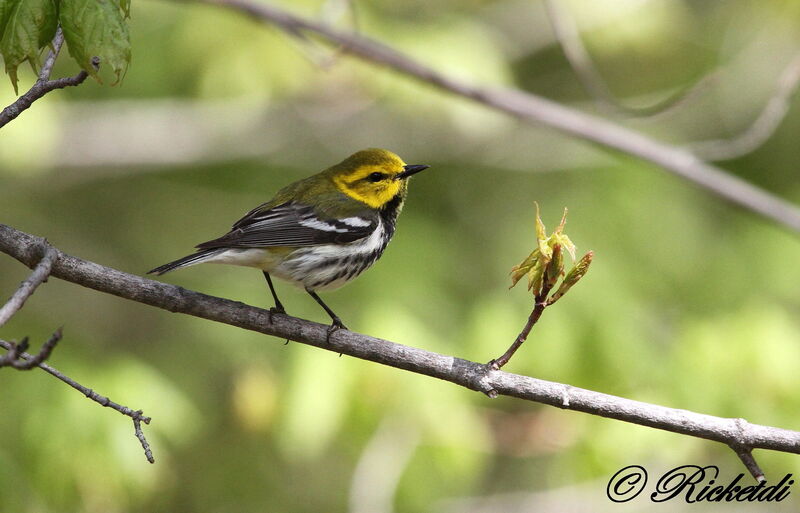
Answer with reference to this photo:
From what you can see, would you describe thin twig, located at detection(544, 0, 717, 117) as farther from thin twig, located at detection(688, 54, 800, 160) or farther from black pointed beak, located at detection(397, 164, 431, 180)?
black pointed beak, located at detection(397, 164, 431, 180)

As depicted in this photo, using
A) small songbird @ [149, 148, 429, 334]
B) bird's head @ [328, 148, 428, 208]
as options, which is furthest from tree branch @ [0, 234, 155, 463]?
bird's head @ [328, 148, 428, 208]

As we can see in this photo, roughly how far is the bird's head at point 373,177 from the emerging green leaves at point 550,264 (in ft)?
7.17

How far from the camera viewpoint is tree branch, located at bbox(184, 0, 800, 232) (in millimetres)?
5680

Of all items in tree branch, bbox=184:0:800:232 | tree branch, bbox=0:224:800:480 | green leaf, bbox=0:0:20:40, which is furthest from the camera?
tree branch, bbox=184:0:800:232

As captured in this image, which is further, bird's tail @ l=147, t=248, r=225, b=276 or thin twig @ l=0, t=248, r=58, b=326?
bird's tail @ l=147, t=248, r=225, b=276

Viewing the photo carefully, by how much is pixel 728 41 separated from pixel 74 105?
6401mm

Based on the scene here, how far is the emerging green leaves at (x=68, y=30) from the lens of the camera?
2547mm

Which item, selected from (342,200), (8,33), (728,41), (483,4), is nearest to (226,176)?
(483,4)

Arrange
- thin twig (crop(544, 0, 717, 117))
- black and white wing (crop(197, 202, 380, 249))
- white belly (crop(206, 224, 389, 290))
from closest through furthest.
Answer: black and white wing (crop(197, 202, 380, 249))
white belly (crop(206, 224, 389, 290))
thin twig (crop(544, 0, 717, 117))

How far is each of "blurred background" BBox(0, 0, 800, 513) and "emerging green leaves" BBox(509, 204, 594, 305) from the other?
83.3 inches

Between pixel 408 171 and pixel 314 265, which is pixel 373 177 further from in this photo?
pixel 314 265

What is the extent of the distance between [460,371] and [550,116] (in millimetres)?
3259

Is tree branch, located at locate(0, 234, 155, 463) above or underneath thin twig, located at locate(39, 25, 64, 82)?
underneath

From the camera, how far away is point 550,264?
2.79m
